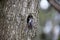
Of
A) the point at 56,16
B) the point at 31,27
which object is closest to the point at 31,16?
the point at 31,27

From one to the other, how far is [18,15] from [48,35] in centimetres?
401

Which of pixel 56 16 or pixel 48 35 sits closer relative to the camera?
pixel 56 16

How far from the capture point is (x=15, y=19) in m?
0.78

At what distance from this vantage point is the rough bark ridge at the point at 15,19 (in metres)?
0.78

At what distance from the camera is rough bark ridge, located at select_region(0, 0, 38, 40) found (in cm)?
78

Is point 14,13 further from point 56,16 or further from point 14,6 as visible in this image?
point 56,16

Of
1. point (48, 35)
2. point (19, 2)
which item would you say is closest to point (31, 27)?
point (19, 2)

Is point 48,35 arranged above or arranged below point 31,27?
below

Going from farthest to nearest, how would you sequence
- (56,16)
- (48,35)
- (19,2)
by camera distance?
(48,35)
(56,16)
(19,2)

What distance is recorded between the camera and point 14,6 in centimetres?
78

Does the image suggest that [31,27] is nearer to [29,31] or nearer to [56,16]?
[29,31]

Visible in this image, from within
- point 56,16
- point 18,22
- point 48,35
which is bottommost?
point 48,35

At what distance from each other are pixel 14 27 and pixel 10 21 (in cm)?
3

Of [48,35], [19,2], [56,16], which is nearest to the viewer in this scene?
[19,2]
